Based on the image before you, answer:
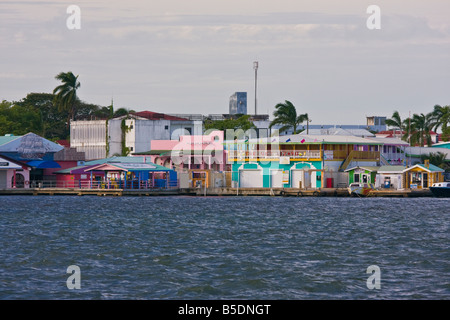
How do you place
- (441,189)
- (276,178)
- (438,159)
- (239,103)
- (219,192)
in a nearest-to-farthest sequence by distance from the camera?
(441,189) < (219,192) < (276,178) < (438,159) < (239,103)

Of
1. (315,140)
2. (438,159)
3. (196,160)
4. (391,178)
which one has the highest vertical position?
(315,140)

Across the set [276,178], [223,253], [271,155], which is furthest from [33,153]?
[223,253]

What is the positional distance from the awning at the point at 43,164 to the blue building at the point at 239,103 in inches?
2356

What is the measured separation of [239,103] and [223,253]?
11996 cm

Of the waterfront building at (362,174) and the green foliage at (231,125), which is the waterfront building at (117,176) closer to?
the waterfront building at (362,174)

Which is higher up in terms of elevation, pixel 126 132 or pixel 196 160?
pixel 126 132

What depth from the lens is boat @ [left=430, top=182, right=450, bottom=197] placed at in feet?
274

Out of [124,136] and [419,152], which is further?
[124,136]

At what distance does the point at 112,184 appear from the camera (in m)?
89.5

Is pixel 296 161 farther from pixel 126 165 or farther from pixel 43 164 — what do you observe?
pixel 43 164

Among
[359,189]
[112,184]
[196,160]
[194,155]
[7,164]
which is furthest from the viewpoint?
[194,155]

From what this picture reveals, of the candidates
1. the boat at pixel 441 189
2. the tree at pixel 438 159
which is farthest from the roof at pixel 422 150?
the boat at pixel 441 189

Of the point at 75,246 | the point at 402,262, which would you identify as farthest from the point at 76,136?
the point at 402,262

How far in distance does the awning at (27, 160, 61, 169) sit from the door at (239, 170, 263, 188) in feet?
78.4
